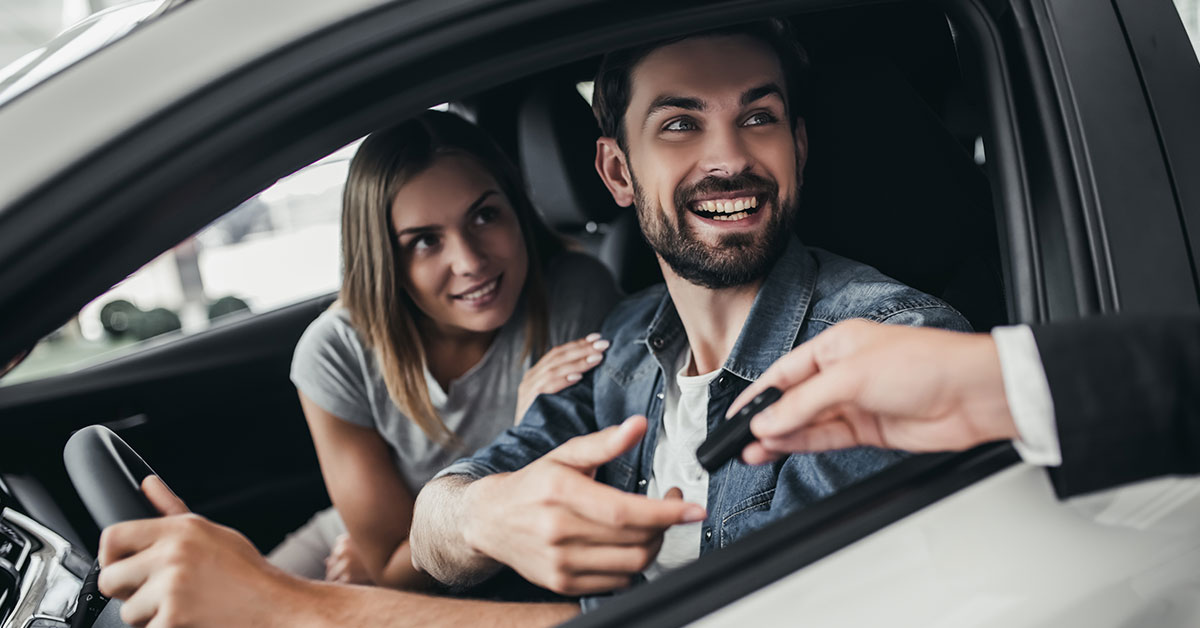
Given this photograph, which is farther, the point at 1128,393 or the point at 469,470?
the point at 469,470

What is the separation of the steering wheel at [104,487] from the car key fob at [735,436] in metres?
0.73

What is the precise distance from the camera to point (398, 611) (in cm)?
104

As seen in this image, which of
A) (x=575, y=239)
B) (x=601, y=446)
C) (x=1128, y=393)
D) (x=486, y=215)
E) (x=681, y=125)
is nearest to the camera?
(x=1128, y=393)

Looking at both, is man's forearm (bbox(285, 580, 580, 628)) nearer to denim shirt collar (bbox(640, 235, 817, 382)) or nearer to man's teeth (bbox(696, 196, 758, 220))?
denim shirt collar (bbox(640, 235, 817, 382))

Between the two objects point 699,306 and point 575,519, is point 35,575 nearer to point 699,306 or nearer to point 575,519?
point 575,519

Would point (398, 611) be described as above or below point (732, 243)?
below

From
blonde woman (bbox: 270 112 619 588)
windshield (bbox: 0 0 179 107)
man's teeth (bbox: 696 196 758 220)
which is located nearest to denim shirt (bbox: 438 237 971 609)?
man's teeth (bbox: 696 196 758 220)

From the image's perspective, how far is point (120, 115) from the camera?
2.02 feet

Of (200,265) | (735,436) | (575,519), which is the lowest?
(575,519)

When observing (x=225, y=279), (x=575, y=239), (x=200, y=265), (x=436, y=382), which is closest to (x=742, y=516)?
(x=436, y=382)

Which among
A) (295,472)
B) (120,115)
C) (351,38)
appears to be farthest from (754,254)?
(295,472)

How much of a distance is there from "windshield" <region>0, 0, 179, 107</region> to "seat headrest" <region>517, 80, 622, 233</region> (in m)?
1.66

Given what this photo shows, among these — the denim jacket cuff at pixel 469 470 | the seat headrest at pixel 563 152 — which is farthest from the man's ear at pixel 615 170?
the seat headrest at pixel 563 152

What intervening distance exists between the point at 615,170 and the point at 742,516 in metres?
0.78
